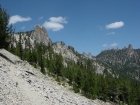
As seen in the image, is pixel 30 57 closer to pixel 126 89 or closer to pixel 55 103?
pixel 126 89

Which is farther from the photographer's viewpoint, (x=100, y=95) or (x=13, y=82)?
(x=100, y=95)

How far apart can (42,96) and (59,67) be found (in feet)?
219

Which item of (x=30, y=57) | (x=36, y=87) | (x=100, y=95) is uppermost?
(x=30, y=57)

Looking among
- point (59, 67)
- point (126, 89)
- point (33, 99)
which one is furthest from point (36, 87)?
point (126, 89)

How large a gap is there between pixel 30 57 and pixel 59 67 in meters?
16.4

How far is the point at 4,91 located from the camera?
1072 inches

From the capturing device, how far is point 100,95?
8438 centimetres

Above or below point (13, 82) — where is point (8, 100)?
below

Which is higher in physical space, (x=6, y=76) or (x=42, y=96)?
(x=6, y=76)

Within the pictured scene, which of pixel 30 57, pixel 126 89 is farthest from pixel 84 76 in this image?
pixel 30 57

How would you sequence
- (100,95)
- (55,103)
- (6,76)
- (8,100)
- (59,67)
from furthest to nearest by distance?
(59,67) < (100,95) < (6,76) < (55,103) < (8,100)

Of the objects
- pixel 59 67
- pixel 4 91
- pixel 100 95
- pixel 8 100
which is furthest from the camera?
pixel 59 67

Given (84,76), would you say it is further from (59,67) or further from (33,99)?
(33,99)

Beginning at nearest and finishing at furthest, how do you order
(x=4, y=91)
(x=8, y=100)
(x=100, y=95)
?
(x=8, y=100), (x=4, y=91), (x=100, y=95)
